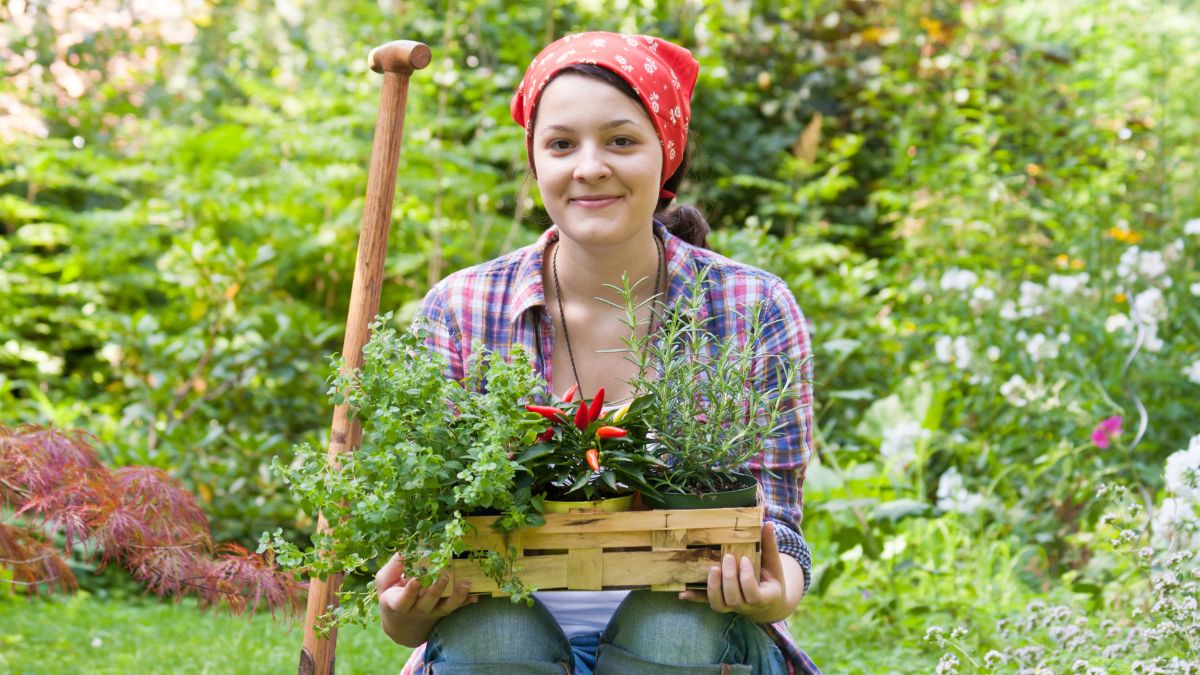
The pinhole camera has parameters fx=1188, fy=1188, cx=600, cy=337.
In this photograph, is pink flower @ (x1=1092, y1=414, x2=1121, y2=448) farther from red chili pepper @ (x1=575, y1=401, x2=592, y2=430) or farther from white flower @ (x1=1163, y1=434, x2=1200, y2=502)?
red chili pepper @ (x1=575, y1=401, x2=592, y2=430)

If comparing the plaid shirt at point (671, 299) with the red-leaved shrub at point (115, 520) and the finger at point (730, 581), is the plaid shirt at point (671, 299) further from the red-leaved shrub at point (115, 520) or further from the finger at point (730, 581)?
the red-leaved shrub at point (115, 520)

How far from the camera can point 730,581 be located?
1582 millimetres

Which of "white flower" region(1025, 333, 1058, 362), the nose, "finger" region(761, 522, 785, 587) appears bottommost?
"finger" region(761, 522, 785, 587)

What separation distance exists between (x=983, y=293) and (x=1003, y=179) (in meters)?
1.16

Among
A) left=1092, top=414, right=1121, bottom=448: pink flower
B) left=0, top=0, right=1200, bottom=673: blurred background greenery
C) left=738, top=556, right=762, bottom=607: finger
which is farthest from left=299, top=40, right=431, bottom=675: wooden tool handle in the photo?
left=1092, top=414, right=1121, bottom=448: pink flower

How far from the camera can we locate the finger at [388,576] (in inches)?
63.7

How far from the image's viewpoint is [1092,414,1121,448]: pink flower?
3.26 m

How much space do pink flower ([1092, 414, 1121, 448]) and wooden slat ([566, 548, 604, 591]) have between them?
7.11 ft

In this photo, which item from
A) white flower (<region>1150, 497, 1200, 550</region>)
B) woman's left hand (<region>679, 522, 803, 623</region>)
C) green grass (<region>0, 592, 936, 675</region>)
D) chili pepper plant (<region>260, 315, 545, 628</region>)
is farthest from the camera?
green grass (<region>0, 592, 936, 675</region>)

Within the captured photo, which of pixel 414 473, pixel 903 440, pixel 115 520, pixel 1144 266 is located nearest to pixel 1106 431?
pixel 903 440

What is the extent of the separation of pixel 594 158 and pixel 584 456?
0.52 meters

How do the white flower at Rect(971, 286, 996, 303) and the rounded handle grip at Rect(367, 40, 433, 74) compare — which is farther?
the white flower at Rect(971, 286, 996, 303)

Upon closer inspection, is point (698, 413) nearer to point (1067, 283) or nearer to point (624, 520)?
point (624, 520)

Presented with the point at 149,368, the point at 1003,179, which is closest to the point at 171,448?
the point at 149,368
